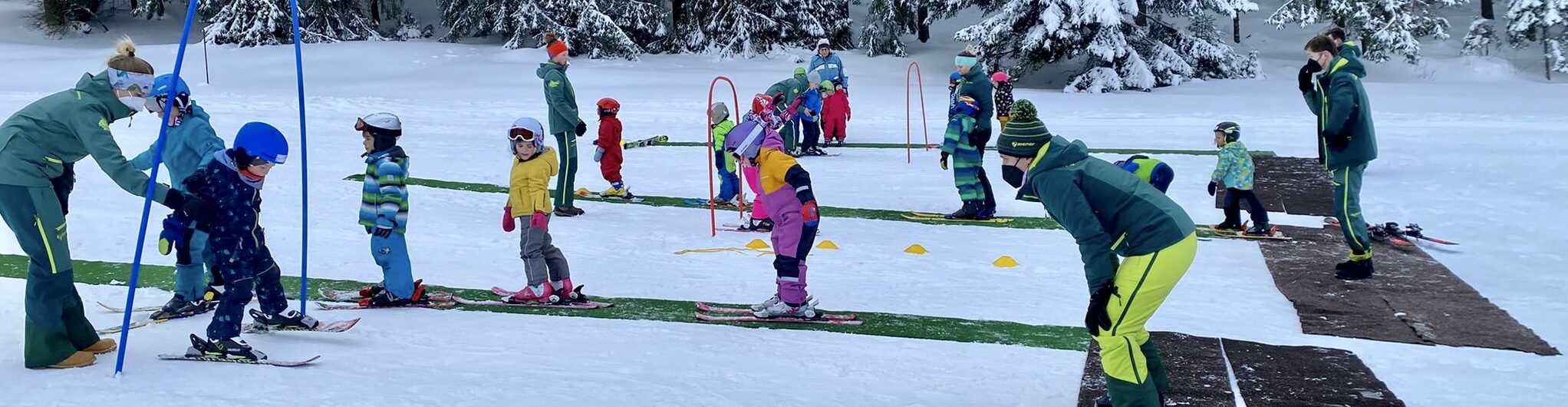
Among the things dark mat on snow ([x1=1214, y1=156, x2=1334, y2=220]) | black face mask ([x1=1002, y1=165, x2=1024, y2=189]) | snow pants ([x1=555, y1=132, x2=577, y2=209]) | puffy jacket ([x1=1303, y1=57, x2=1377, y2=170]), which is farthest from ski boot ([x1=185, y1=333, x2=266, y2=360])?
dark mat on snow ([x1=1214, y1=156, x2=1334, y2=220])

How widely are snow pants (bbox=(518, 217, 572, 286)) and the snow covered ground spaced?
1.59 ft

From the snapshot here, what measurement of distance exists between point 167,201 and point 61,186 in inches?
35.6

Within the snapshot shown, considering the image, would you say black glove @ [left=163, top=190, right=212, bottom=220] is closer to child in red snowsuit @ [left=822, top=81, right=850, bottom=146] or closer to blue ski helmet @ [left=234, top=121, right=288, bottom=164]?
blue ski helmet @ [left=234, top=121, right=288, bottom=164]

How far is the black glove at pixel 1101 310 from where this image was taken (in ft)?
16.4

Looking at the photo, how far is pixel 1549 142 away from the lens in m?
16.8

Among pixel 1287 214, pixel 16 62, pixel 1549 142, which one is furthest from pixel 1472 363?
pixel 16 62

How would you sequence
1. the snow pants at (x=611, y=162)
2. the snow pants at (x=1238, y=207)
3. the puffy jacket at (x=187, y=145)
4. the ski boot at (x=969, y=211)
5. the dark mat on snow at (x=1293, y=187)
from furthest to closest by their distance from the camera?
the snow pants at (x=611, y=162)
the dark mat on snow at (x=1293, y=187)
the ski boot at (x=969, y=211)
the snow pants at (x=1238, y=207)
the puffy jacket at (x=187, y=145)

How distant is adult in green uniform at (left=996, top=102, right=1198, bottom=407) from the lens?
16.3ft

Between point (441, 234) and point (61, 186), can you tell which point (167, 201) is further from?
point (441, 234)

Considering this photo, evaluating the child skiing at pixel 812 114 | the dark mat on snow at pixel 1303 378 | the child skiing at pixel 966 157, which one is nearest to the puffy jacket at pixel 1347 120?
the dark mat on snow at pixel 1303 378

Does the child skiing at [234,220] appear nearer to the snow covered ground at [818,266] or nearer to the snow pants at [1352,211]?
the snow covered ground at [818,266]

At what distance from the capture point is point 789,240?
735cm

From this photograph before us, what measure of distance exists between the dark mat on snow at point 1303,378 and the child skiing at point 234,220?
4.89 meters

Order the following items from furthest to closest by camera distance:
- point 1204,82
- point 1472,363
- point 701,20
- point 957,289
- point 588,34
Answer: point 701,20 → point 588,34 → point 1204,82 → point 957,289 → point 1472,363
